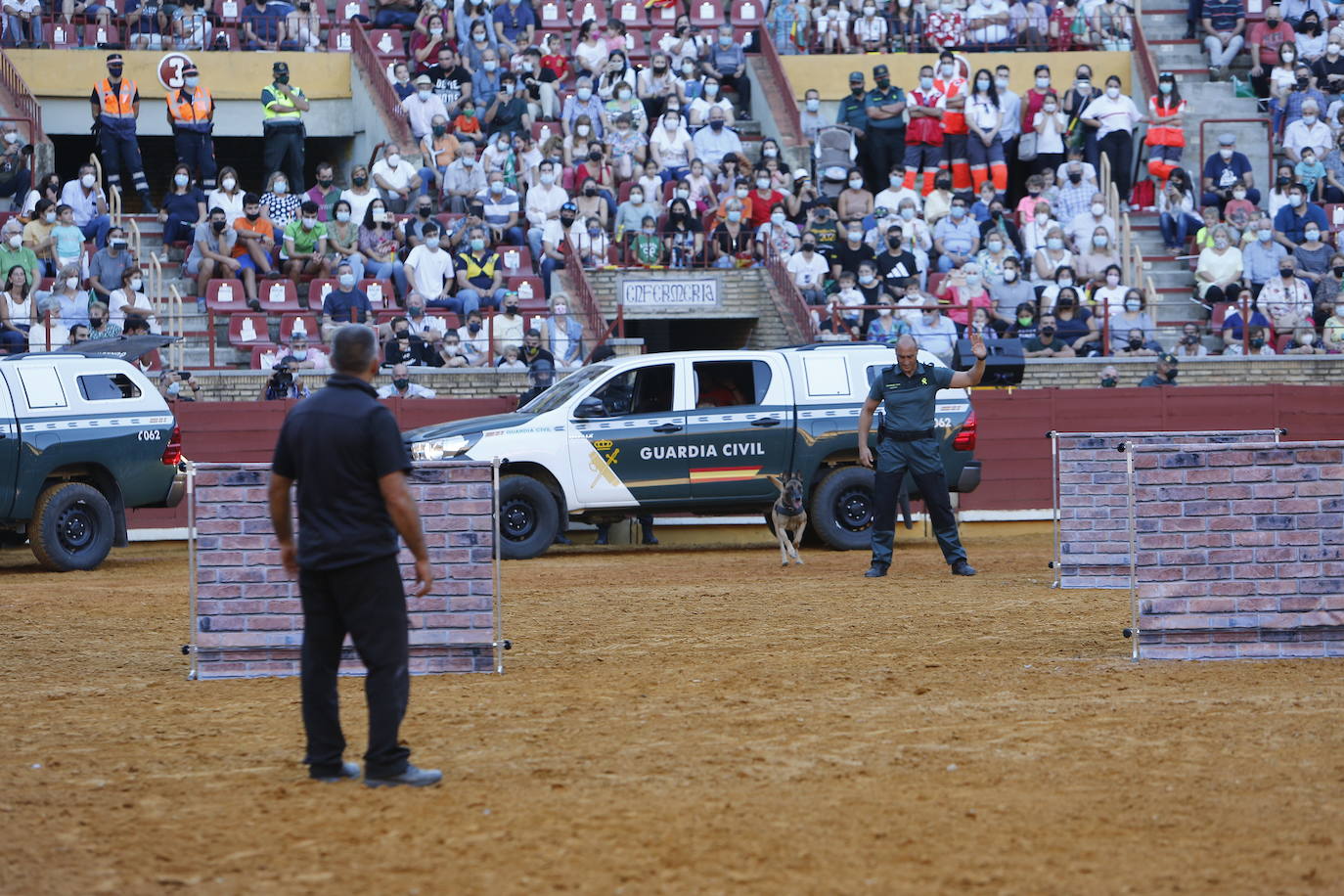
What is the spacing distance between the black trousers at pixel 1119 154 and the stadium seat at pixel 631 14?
8.10m

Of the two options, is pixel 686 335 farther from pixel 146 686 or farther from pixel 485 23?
pixel 146 686

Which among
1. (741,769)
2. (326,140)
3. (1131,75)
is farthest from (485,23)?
(741,769)

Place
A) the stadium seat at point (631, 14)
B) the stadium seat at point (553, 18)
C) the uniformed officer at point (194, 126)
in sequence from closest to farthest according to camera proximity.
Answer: the uniformed officer at point (194, 126) → the stadium seat at point (553, 18) → the stadium seat at point (631, 14)

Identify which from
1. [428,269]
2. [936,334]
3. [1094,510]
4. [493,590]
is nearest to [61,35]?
[428,269]

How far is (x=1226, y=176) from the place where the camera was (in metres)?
30.0

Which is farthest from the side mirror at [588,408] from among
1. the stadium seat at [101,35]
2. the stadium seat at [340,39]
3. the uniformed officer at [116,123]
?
the stadium seat at [101,35]

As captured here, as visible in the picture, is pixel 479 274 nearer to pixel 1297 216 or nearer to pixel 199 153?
pixel 199 153

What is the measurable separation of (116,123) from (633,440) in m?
11.8

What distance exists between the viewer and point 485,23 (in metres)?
30.8

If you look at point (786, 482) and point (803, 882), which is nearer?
point (803, 882)

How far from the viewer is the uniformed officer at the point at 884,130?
30.1 metres

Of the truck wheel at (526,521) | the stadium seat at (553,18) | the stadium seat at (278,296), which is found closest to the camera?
the truck wheel at (526,521)

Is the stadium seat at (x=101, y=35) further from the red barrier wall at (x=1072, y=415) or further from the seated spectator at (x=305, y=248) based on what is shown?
the red barrier wall at (x=1072, y=415)

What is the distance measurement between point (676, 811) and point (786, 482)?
11.6 m
